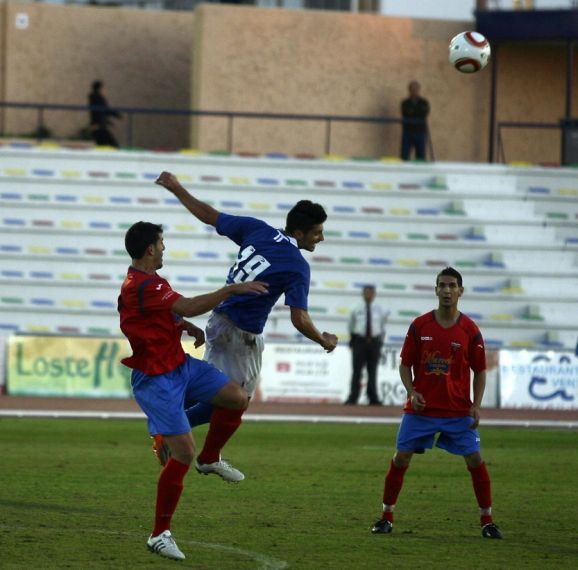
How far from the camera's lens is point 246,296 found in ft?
33.7

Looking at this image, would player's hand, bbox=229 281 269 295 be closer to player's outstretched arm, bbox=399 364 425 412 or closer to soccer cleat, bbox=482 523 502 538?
player's outstretched arm, bbox=399 364 425 412

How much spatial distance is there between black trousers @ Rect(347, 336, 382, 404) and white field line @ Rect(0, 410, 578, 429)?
173 cm

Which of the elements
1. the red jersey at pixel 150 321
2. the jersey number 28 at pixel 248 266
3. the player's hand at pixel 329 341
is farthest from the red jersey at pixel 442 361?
the red jersey at pixel 150 321

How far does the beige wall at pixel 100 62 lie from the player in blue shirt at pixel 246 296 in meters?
23.8

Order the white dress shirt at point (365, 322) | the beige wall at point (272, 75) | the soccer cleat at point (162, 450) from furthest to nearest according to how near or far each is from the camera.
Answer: the beige wall at point (272, 75) → the white dress shirt at point (365, 322) → the soccer cleat at point (162, 450)

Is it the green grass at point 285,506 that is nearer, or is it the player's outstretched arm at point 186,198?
the green grass at point 285,506

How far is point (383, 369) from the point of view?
24.4m

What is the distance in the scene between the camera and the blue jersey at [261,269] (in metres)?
10.0

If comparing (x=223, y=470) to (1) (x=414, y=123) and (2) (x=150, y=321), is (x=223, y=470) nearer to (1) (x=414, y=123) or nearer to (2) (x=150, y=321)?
(2) (x=150, y=321)

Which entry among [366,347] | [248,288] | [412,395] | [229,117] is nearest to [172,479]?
[248,288]

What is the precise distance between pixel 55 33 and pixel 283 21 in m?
5.46

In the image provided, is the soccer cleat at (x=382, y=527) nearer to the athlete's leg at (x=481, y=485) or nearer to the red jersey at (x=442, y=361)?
the athlete's leg at (x=481, y=485)

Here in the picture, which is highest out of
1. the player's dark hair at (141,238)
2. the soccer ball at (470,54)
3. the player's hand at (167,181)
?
the soccer ball at (470,54)

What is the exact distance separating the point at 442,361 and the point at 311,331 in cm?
113
